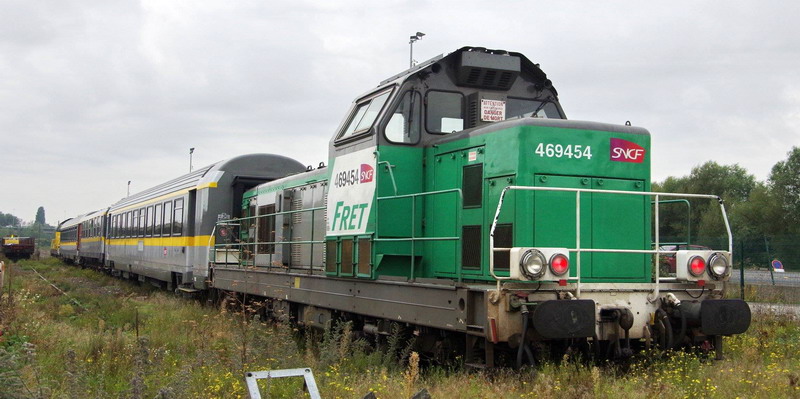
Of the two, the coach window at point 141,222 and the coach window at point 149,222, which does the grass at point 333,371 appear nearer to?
the coach window at point 149,222

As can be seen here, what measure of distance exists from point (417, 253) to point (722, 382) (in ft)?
11.2

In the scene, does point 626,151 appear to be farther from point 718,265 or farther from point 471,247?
point 471,247

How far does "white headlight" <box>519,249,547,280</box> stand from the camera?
20.8ft

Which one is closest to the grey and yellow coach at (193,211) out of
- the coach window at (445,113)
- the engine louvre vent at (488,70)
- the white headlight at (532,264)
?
the coach window at (445,113)

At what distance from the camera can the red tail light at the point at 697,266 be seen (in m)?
7.25

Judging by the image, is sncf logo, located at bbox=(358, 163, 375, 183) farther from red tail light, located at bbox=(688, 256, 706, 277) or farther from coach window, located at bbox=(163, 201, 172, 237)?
coach window, located at bbox=(163, 201, 172, 237)

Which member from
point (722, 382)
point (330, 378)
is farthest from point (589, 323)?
point (330, 378)

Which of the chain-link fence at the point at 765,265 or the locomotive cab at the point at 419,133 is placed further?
the chain-link fence at the point at 765,265

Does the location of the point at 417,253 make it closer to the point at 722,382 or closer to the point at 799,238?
the point at 722,382

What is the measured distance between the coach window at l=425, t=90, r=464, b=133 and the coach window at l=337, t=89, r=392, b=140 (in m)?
0.53

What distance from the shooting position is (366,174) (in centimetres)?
850

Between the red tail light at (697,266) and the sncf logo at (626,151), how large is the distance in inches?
44.9

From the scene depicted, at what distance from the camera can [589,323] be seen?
6.43 metres

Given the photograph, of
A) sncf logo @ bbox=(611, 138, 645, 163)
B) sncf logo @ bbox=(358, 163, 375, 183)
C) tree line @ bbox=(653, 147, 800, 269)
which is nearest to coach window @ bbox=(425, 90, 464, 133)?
sncf logo @ bbox=(358, 163, 375, 183)
